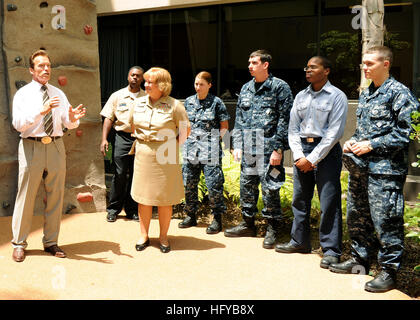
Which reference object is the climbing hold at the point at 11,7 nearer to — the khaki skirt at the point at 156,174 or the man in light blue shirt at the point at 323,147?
the khaki skirt at the point at 156,174

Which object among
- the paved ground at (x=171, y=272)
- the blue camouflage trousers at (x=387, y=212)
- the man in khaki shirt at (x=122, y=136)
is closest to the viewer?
the paved ground at (x=171, y=272)

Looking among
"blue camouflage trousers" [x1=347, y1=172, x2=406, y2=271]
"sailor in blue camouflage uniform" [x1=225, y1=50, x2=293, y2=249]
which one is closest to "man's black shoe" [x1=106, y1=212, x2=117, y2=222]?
"sailor in blue camouflage uniform" [x1=225, y1=50, x2=293, y2=249]

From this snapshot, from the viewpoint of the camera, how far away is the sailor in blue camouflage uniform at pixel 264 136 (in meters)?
5.51

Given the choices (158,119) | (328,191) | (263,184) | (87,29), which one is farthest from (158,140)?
(87,29)

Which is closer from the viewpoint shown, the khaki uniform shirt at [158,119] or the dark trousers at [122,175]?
the khaki uniform shirt at [158,119]

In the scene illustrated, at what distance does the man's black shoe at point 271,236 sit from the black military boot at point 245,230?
0.36m

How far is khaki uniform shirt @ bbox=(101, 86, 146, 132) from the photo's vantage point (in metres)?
6.46

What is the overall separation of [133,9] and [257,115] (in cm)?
606

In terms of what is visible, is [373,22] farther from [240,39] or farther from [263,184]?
[240,39]

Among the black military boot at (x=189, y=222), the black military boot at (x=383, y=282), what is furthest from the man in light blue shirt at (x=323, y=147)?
the black military boot at (x=189, y=222)

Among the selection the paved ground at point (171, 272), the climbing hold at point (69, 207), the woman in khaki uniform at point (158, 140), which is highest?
the woman in khaki uniform at point (158, 140)

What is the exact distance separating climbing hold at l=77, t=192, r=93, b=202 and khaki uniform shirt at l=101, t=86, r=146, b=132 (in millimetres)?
1155
